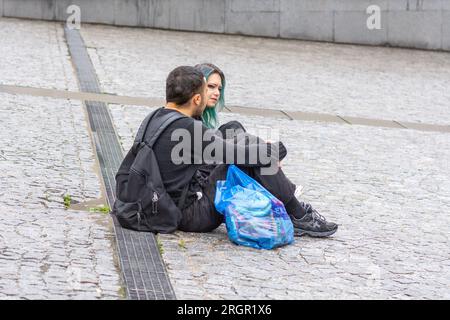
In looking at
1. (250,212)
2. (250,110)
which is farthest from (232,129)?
(250,110)

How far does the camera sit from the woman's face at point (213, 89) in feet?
20.6

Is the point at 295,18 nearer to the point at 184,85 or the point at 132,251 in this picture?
the point at 184,85

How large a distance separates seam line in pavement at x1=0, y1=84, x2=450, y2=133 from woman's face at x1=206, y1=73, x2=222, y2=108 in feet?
12.6

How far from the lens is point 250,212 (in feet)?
18.6

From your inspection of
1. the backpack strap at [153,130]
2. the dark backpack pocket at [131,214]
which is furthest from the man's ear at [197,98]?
the dark backpack pocket at [131,214]

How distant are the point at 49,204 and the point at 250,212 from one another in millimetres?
1415

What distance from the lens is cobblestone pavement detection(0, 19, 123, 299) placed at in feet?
16.0

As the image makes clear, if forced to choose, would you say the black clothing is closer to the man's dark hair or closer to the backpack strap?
the backpack strap

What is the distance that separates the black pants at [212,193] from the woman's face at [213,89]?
444mm

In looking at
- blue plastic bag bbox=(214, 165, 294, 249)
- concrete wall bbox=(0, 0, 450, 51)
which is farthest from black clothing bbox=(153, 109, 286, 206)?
concrete wall bbox=(0, 0, 450, 51)

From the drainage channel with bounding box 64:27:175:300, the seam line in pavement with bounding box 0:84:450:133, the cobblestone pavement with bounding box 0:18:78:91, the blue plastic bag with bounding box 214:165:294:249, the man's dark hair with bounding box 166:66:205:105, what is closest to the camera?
the drainage channel with bounding box 64:27:175:300

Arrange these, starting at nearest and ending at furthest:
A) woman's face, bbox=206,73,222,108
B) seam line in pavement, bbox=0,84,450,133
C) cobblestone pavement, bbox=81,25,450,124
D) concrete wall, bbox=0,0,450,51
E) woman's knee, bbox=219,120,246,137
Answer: woman's knee, bbox=219,120,246,137 → woman's face, bbox=206,73,222,108 → seam line in pavement, bbox=0,84,450,133 → cobblestone pavement, bbox=81,25,450,124 → concrete wall, bbox=0,0,450,51

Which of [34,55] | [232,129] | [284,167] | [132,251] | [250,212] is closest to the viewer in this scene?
[132,251]
